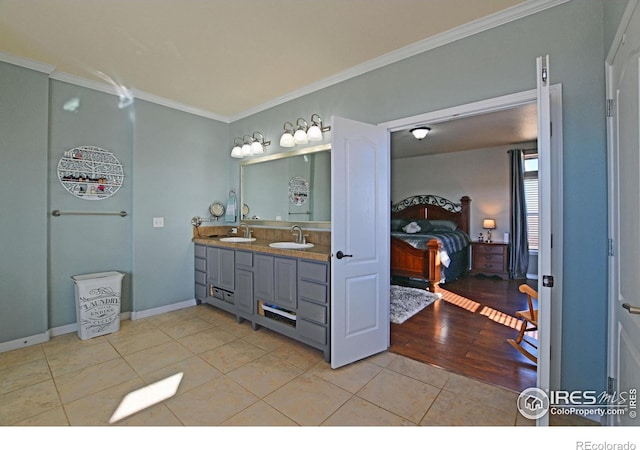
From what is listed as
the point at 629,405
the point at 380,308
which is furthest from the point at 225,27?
the point at 629,405

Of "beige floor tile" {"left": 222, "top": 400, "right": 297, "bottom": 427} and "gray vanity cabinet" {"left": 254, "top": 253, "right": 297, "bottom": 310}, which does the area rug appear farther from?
"beige floor tile" {"left": 222, "top": 400, "right": 297, "bottom": 427}

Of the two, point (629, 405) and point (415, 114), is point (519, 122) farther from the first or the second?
point (629, 405)

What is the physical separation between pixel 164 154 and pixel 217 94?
100 cm

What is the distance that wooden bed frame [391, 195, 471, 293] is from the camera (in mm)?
4637

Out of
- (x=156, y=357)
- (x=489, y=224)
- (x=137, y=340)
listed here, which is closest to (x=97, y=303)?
(x=137, y=340)

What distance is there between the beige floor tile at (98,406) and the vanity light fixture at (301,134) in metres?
2.58

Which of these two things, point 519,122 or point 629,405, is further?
point 519,122

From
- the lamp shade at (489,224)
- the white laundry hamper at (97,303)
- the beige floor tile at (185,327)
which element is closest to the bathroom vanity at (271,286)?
the beige floor tile at (185,327)

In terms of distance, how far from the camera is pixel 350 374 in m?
2.25

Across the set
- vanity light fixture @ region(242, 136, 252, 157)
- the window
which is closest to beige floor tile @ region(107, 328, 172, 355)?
vanity light fixture @ region(242, 136, 252, 157)

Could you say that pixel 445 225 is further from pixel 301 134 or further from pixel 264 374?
pixel 264 374

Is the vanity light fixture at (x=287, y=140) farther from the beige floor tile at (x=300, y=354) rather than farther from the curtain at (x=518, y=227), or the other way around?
the curtain at (x=518, y=227)

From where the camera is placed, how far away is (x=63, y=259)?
9.92ft

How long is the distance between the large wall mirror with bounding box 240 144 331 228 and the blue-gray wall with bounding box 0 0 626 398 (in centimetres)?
30
